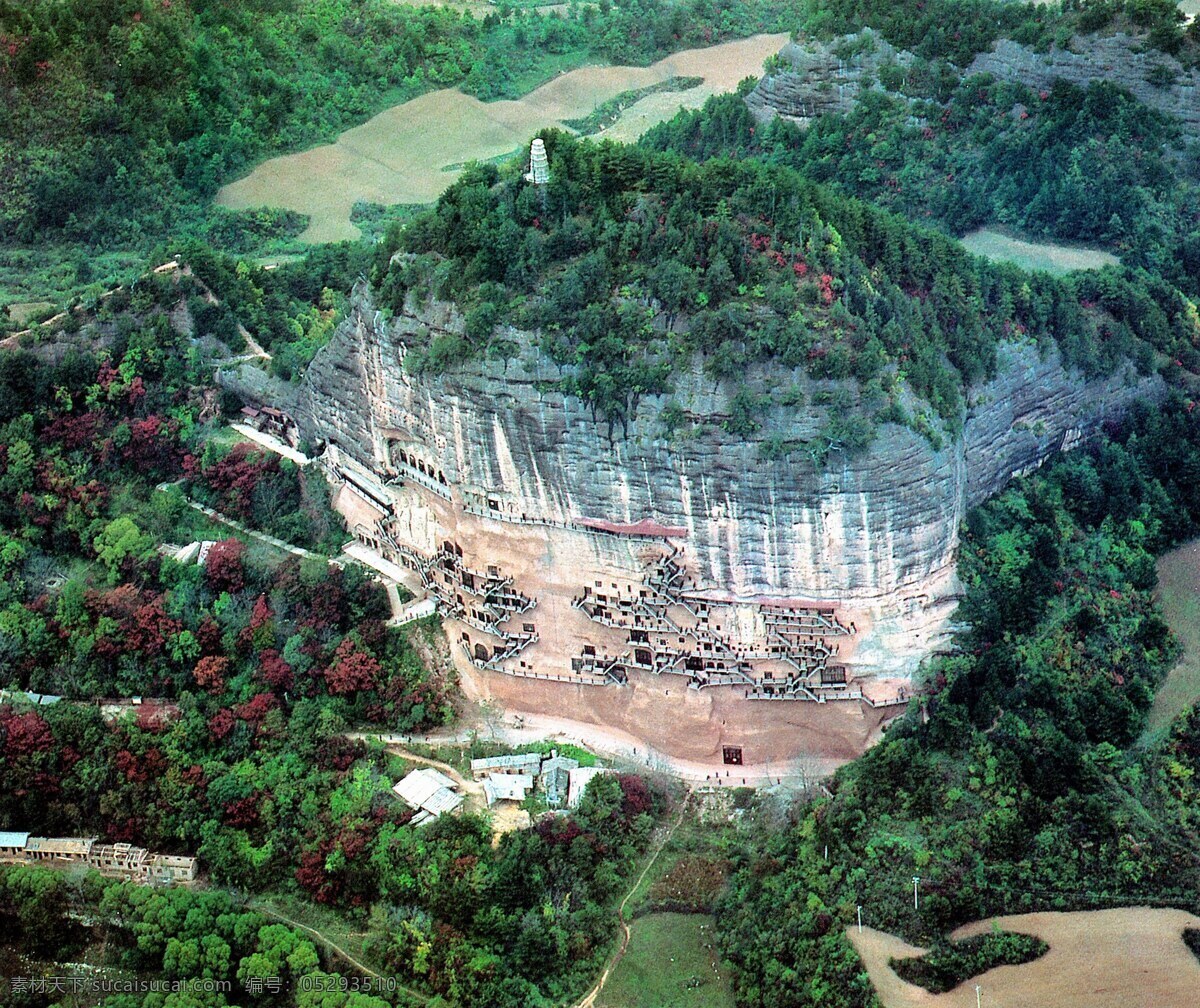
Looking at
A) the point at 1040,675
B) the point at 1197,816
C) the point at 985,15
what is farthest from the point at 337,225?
the point at 1197,816

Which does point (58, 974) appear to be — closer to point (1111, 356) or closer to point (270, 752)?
point (270, 752)

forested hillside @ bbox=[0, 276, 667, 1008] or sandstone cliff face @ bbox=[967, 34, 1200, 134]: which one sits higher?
sandstone cliff face @ bbox=[967, 34, 1200, 134]

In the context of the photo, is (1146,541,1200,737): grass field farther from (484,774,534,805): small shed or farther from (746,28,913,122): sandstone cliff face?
(746,28,913,122): sandstone cliff face

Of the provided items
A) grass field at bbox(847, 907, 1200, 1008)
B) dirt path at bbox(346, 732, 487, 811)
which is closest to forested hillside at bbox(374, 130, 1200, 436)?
dirt path at bbox(346, 732, 487, 811)

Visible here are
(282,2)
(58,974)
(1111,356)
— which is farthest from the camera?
(282,2)

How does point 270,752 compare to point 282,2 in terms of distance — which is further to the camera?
point 282,2

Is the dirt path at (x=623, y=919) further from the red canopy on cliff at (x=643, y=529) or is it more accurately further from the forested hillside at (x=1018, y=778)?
the red canopy on cliff at (x=643, y=529)
